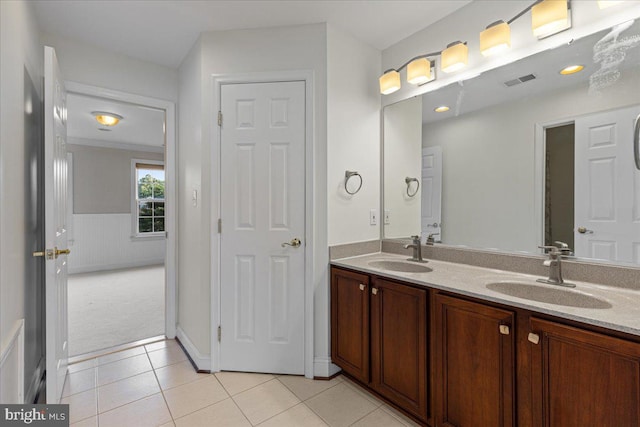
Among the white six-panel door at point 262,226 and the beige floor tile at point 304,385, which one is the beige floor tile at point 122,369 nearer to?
the white six-panel door at point 262,226

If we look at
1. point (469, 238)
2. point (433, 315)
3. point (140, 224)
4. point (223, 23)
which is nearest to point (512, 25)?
point (469, 238)

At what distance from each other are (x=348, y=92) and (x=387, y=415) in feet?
7.10

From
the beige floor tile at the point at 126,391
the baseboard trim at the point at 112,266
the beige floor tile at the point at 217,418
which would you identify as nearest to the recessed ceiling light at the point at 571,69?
the beige floor tile at the point at 217,418

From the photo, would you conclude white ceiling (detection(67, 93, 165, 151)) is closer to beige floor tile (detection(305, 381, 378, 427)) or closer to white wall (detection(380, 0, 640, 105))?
white wall (detection(380, 0, 640, 105))

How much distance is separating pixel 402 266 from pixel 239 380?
1399mm

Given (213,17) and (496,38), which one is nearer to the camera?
(496,38)

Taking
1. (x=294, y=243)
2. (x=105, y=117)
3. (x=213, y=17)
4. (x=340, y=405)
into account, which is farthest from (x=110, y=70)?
(x=340, y=405)

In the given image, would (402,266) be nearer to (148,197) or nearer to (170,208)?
(170,208)

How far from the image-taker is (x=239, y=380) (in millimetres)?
2148

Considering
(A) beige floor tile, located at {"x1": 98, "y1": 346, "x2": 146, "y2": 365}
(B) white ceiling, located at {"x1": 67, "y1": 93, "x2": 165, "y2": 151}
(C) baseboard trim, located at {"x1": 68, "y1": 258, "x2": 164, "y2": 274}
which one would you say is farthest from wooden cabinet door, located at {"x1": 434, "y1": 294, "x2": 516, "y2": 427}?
(C) baseboard trim, located at {"x1": 68, "y1": 258, "x2": 164, "y2": 274}

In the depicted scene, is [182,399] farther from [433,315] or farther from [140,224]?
[140,224]

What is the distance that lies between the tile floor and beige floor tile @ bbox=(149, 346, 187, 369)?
0.06 ft

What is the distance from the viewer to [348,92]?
2.30 m

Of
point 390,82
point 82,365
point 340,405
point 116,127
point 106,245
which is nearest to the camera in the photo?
point 340,405
